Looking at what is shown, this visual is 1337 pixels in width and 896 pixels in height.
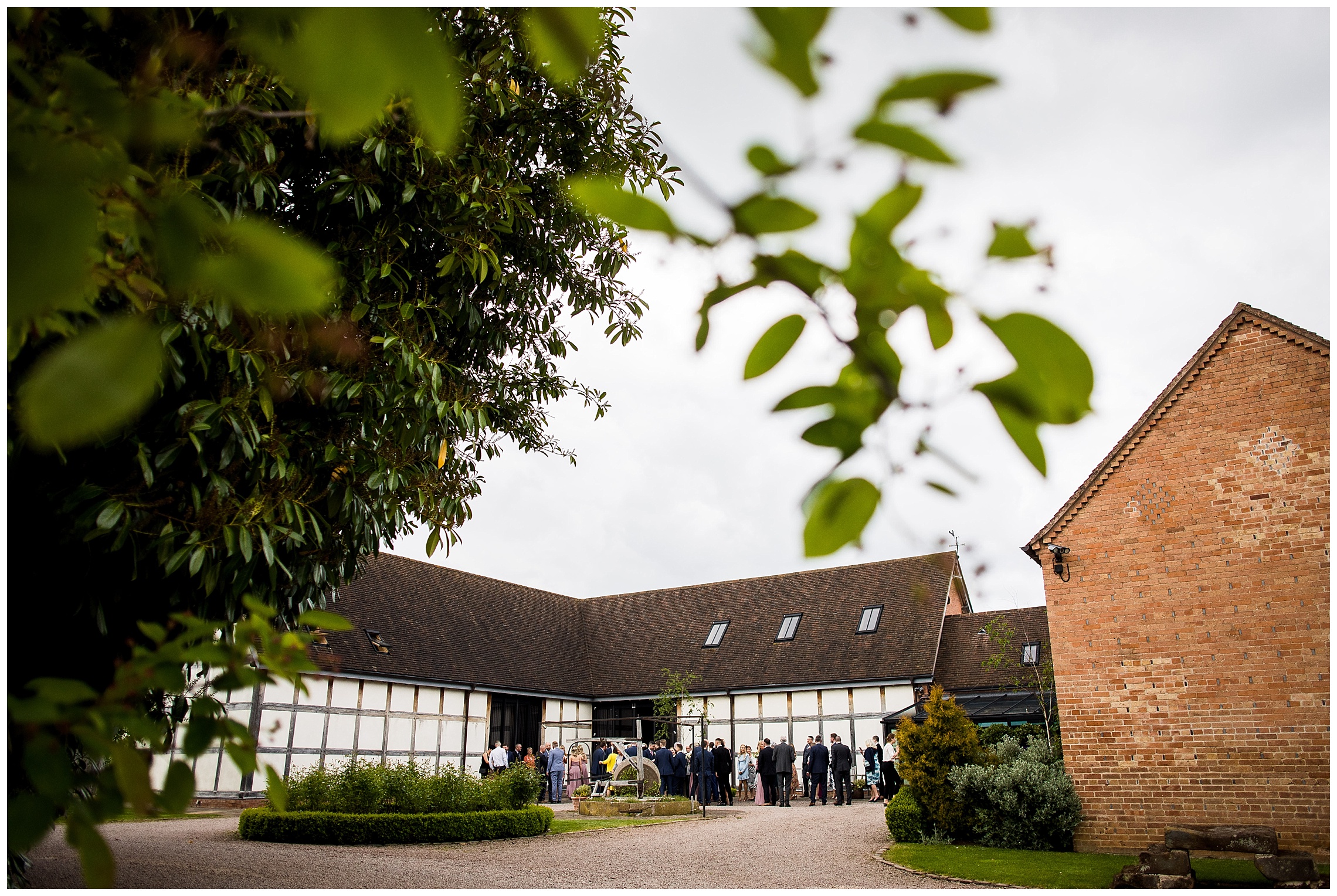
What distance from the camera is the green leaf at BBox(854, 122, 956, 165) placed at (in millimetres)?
781

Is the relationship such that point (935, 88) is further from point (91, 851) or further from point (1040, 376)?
point (91, 851)

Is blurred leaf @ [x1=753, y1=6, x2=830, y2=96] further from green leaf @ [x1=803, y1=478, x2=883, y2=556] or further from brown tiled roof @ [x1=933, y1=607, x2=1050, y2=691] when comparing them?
brown tiled roof @ [x1=933, y1=607, x2=1050, y2=691]

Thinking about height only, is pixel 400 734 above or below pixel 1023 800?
above

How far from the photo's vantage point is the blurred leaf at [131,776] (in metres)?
1.11

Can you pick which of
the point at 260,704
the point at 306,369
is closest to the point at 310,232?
the point at 306,369

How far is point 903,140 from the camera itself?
785mm

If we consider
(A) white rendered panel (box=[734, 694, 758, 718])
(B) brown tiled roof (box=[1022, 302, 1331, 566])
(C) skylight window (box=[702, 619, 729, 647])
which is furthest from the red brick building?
(C) skylight window (box=[702, 619, 729, 647])

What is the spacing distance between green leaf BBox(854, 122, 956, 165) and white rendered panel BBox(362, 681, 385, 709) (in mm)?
21862

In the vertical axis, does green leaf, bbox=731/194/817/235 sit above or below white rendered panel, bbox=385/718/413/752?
above

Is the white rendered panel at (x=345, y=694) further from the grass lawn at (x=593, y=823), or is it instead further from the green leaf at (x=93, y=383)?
the green leaf at (x=93, y=383)

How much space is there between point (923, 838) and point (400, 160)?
463 inches

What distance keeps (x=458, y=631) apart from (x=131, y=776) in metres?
24.7

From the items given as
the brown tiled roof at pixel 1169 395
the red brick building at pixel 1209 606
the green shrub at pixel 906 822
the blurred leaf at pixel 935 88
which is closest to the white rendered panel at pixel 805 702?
the green shrub at pixel 906 822

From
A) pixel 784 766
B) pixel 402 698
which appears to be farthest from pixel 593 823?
pixel 402 698
